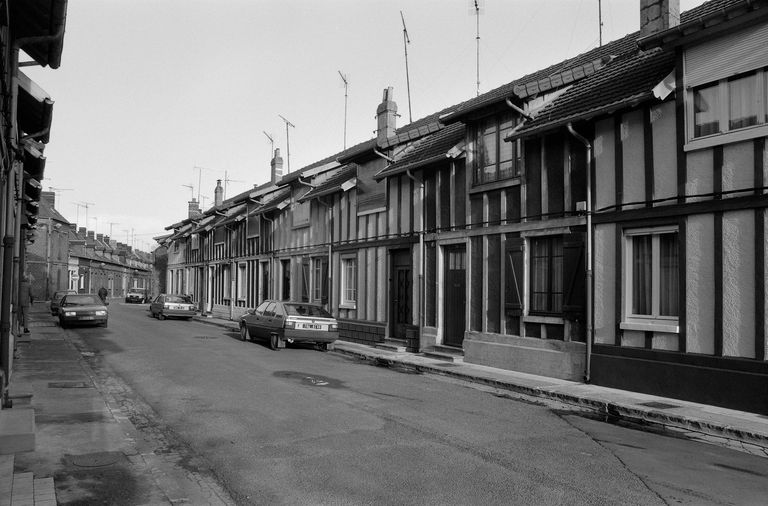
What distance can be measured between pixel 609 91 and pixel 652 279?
383cm

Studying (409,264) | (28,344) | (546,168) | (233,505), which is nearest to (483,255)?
(546,168)

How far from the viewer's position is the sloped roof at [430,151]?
633 inches

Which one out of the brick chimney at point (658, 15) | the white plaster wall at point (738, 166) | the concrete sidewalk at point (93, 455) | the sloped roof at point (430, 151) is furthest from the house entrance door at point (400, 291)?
the white plaster wall at point (738, 166)

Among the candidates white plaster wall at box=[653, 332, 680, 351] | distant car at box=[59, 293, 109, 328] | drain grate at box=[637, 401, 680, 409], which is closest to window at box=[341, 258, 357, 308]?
distant car at box=[59, 293, 109, 328]

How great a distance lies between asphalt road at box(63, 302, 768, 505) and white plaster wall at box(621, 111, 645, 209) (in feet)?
14.3

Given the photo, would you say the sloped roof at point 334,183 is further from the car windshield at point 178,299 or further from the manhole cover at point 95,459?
the manhole cover at point 95,459

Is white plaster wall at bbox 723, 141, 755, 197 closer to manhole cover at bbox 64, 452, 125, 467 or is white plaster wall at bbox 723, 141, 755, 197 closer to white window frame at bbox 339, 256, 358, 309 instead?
manhole cover at bbox 64, 452, 125, 467

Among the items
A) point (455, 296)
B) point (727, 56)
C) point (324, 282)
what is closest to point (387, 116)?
point (324, 282)

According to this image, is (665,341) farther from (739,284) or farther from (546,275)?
(546,275)

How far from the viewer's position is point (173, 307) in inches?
1210

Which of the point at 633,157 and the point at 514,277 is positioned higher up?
the point at 633,157

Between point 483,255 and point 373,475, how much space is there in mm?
9313

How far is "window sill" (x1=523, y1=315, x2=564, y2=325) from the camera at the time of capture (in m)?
12.6

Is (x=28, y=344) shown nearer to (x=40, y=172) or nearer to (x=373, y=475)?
(x=40, y=172)
